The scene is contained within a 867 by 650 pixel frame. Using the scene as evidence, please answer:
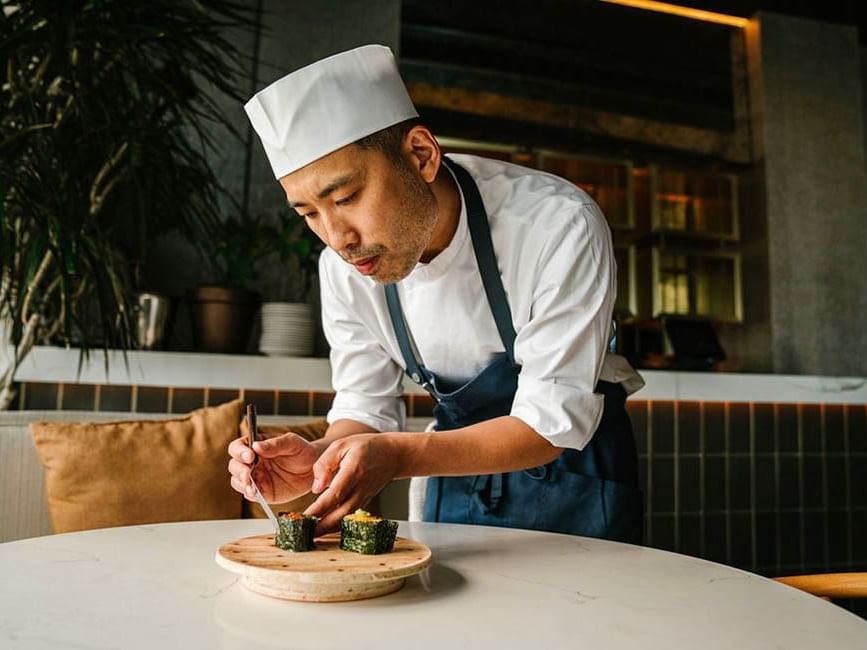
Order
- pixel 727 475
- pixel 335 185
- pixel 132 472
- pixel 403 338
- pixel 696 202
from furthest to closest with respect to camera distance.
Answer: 1. pixel 696 202
2. pixel 727 475
3. pixel 132 472
4. pixel 403 338
5. pixel 335 185

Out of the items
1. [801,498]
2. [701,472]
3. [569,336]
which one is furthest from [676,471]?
[569,336]

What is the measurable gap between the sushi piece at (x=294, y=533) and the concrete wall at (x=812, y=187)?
418cm

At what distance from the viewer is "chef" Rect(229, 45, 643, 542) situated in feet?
4.10

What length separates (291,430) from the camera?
7.79 feet

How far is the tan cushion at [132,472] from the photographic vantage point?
2.12 metres

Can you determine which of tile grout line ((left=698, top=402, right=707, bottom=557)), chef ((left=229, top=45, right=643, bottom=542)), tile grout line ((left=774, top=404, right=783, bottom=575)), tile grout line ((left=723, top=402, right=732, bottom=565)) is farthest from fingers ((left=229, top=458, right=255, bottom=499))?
tile grout line ((left=774, top=404, right=783, bottom=575))

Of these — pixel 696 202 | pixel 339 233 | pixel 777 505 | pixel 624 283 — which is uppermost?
pixel 696 202

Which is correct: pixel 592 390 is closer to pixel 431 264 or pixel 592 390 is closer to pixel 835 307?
pixel 431 264

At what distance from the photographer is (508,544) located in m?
1.25

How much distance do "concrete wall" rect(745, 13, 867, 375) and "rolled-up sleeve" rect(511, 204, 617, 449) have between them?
3.67 meters

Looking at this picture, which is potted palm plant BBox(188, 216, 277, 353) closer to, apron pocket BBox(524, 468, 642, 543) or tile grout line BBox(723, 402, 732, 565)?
apron pocket BBox(524, 468, 642, 543)

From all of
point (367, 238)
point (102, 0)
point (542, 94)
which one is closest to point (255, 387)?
point (102, 0)

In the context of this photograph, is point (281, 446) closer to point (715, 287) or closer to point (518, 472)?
point (518, 472)

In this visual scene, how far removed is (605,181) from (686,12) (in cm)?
118
